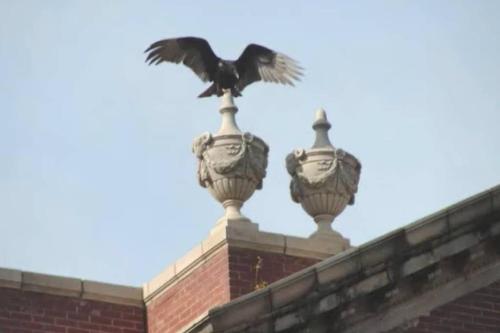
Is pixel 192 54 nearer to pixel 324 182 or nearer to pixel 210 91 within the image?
pixel 210 91

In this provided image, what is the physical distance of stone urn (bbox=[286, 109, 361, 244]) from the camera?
29.3m

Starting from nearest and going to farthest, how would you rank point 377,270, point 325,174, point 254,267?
point 377,270 → point 254,267 → point 325,174

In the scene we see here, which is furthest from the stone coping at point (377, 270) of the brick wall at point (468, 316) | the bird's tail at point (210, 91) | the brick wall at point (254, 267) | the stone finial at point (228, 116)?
the bird's tail at point (210, 91)

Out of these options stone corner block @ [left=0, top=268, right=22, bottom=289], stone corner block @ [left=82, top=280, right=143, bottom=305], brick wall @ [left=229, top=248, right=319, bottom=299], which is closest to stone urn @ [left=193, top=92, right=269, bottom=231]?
brick wall @ [left=229, top=248, right=319, bottom=299]

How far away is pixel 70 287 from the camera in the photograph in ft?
95.7

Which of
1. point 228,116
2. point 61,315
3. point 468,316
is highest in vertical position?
point 228,116

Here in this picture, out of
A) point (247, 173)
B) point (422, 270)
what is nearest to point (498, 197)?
point (422, 270)

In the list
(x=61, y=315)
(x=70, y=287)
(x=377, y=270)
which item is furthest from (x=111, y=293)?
(x=377, y=270)

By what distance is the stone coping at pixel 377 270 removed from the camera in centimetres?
2625

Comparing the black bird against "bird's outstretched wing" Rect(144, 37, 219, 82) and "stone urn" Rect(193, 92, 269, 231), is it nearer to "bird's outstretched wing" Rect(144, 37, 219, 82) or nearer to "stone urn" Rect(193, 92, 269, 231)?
"bird's outstretched wing" Rect(144, 37, 219, 82)

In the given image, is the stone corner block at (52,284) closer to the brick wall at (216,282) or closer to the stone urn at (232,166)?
the brick wall at (216,282)

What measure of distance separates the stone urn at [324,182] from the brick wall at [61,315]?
106 inches

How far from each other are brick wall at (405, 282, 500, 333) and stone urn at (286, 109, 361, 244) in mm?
2335

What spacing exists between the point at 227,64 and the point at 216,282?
3.62m
